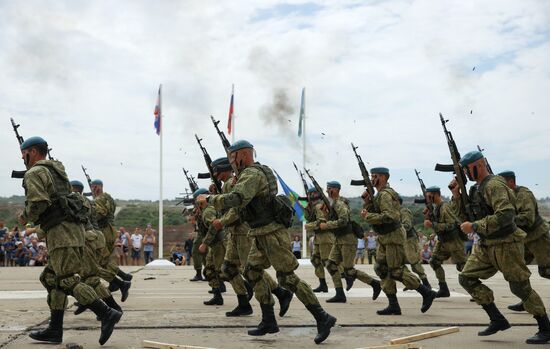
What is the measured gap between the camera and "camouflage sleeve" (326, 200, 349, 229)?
37.1ft

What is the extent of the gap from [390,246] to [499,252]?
279 centimetres

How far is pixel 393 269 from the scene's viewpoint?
9438 millimetres

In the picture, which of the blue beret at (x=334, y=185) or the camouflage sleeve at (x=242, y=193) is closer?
the camouflage sleeve at (x=242, y=193)

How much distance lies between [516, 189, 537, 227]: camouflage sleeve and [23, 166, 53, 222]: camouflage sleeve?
5428 millimetres

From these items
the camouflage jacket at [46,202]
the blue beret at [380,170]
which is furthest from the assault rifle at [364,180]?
the camouflage jacket at [46,202]

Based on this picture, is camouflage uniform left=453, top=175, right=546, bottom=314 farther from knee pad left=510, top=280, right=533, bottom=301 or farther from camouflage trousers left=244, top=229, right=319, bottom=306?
camouflage trousers left=244, top=229, right=319, bottom=306

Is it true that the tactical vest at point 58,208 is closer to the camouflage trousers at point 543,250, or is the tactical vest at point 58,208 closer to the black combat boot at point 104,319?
the black combat boot at point 104,319

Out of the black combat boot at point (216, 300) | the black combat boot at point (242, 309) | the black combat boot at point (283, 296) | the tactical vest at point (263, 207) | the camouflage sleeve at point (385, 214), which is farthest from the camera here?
the black combat boot at point (216, 300)

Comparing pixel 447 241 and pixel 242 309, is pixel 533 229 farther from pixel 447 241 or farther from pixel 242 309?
pixel 242 309

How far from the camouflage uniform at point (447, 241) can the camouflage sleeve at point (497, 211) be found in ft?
16.0

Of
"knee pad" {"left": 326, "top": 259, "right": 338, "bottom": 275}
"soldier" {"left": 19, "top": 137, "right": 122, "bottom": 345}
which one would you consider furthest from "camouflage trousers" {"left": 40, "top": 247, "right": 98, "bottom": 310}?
"knee pad" {"left": 326, "top": 259, "right": 338, "bottom": 275}

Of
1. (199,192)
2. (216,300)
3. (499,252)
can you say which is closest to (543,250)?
(499,252)

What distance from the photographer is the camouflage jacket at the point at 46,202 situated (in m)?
6.55

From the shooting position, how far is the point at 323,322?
22.5 feet
